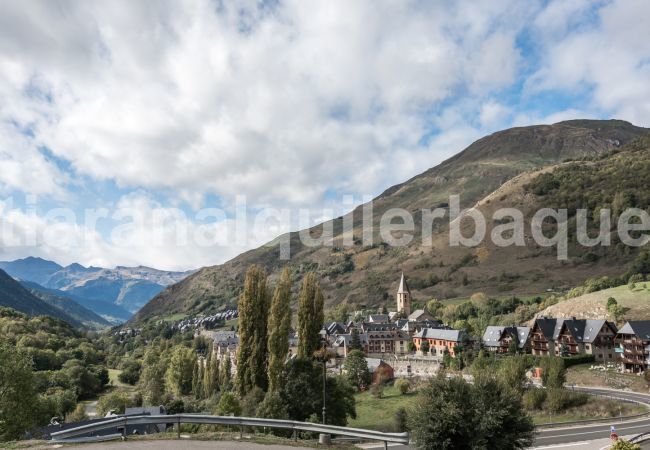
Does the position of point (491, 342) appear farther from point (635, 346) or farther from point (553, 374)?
point (553, 374)

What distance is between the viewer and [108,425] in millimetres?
17609

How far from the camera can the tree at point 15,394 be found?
38.9 meters

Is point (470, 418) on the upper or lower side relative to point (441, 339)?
upper

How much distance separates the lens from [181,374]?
95438 mm

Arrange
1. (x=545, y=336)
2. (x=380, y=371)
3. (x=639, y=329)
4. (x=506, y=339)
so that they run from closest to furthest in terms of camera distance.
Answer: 1. (x=639, y=329)
2. (x=380, y=371)
3. (x=545, y=336)
4. (x=506, y=339)

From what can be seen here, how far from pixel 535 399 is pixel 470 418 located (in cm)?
4075

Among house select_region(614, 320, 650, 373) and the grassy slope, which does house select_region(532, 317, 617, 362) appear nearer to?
house select_region(614, 320, 650, 373)

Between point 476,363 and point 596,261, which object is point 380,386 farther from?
point 596,261

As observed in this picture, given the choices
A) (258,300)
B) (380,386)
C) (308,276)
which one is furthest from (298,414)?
(380,386)

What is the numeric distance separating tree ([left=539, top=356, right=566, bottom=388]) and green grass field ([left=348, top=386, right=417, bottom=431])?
17.6m

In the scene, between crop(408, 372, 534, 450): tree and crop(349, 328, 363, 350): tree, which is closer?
crop(408, 372, 534, 450): tree

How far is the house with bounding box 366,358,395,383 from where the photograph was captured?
84.7 metres

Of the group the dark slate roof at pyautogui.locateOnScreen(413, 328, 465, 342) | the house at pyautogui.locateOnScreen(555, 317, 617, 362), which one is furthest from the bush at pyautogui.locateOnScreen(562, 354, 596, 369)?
the dark slate roof at pyautogui.locateOnScreen(413, 328, 465, 342)

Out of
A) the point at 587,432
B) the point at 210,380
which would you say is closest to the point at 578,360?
the point at 587,432
